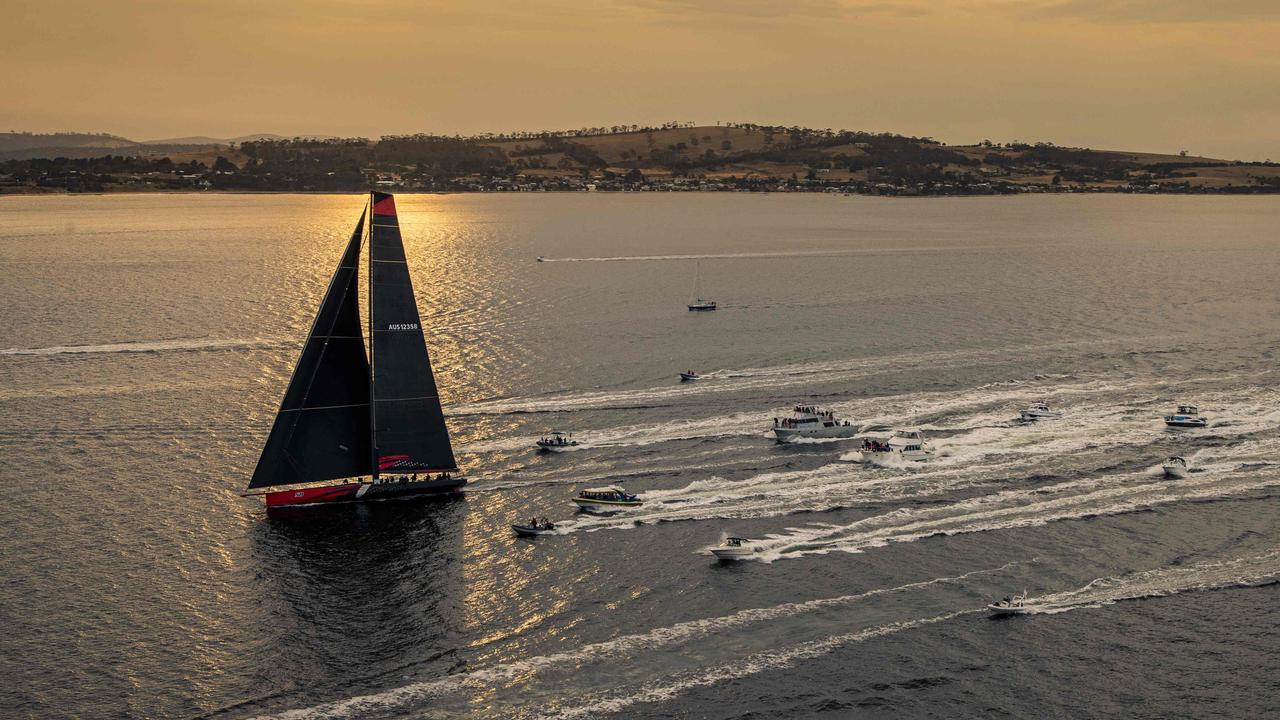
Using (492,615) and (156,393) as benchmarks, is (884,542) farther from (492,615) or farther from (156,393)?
(156,393)

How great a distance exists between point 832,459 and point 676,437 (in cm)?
1192

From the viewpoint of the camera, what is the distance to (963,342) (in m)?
127

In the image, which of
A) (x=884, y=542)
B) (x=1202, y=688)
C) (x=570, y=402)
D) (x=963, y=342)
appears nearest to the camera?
(x=1202, y=688)

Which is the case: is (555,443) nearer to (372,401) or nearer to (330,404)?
(372,401)

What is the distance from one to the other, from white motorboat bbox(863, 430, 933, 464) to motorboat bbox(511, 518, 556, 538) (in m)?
25.2

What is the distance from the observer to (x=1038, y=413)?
9450 cm

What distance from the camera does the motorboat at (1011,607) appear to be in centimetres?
6056

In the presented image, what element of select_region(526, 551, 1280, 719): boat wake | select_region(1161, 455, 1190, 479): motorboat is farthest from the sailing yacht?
select_region(1161, 455, 1190, 479): motorboat

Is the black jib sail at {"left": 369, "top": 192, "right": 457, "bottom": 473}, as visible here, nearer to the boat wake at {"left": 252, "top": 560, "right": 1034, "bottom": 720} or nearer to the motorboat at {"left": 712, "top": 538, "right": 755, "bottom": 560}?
the motorboat at {"left": 712, "top": 538, "right": 755, "bottom": 560}

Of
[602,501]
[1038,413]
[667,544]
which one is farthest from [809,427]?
[667,544]

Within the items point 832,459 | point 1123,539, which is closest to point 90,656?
point 832,459

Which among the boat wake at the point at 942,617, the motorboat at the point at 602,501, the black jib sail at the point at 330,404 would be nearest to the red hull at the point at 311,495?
the black jib sail at the point at 330,404

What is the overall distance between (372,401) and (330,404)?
113 inches

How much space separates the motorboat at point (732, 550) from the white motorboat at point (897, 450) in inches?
765
